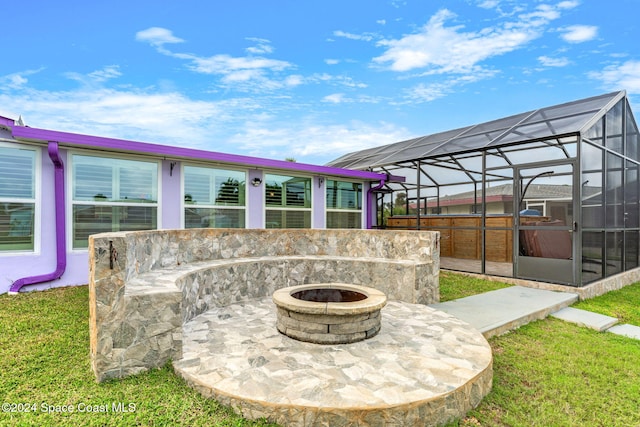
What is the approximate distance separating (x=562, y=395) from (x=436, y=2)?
27.9ft

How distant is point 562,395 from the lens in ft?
8.54

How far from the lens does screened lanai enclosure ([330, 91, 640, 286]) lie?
5.92 metres

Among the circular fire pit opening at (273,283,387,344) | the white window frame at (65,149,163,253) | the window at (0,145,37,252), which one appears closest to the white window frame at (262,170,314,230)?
the white window frame at (65,149,163,253)

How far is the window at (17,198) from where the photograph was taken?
497 centimetres

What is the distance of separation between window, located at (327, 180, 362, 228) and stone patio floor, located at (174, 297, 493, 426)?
5.36 meters

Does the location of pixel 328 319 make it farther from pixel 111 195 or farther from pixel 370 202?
pixel 370 202

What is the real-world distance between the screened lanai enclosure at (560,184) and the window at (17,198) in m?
8.13

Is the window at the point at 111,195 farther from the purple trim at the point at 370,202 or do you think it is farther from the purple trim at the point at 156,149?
the purple trim at the point at 370,202

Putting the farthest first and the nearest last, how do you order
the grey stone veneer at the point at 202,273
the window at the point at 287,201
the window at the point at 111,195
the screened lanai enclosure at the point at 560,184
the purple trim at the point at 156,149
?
the window at the point at 287,201, the screened lanai enclosure at the point at 560,184, the window at the point at 111,195, the purple trim at the point at 156,149, the grey stone veneer at the point at 202,273

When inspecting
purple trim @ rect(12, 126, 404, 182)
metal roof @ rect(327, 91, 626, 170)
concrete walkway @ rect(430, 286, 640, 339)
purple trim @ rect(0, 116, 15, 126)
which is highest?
metal roof @ rect(327, 91, 626, 170)

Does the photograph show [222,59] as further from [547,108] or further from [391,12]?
[547,108]

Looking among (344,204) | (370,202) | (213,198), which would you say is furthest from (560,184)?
(213,198)

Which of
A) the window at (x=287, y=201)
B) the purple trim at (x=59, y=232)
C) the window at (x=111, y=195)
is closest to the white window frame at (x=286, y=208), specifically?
the window at (x=287, y=201)

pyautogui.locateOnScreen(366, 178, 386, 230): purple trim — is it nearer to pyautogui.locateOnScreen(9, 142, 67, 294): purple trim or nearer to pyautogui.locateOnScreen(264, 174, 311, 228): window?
pyautogui.locateOnScreen(264, 174, 311, 228): window
